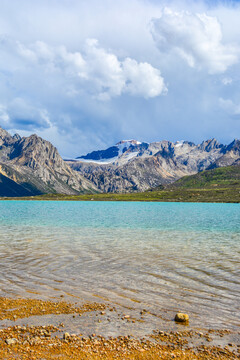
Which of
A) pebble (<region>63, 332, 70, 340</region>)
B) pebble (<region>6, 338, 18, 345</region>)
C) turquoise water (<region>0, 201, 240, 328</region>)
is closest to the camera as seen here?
pebble (<region>6, 338, 18, 345</region>)

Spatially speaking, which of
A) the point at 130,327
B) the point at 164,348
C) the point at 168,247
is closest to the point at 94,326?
the point at 130,327

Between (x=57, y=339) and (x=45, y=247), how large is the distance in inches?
1060

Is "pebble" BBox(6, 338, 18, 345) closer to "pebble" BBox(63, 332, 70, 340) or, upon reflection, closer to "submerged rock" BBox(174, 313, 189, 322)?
"pebble" BBox(63, 332, 70, 340)

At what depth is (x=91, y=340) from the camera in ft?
43.9

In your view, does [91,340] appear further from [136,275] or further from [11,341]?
[136,275]

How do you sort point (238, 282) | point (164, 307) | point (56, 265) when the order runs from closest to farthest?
point (164, 307)
point (238, 282)
point (56, 265)

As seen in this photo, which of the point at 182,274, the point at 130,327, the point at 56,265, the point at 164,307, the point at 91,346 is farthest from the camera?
the point at 56,265

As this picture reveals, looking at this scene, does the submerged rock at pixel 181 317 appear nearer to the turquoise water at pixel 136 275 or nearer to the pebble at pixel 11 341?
the turquoise water at pixel 136 275

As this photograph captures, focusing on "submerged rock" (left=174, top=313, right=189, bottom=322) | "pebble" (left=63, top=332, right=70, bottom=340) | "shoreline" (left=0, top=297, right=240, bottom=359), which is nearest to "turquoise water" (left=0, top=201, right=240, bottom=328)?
"submerged rock" (left=174, top=313, right=189, bottom=322)

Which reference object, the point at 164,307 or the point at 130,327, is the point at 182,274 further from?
the point at 130,327

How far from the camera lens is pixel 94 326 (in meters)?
15.0

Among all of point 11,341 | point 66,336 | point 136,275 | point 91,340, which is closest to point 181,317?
point 91,340

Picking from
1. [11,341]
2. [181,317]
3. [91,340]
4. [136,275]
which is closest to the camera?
[11,341]

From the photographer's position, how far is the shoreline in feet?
39.9
